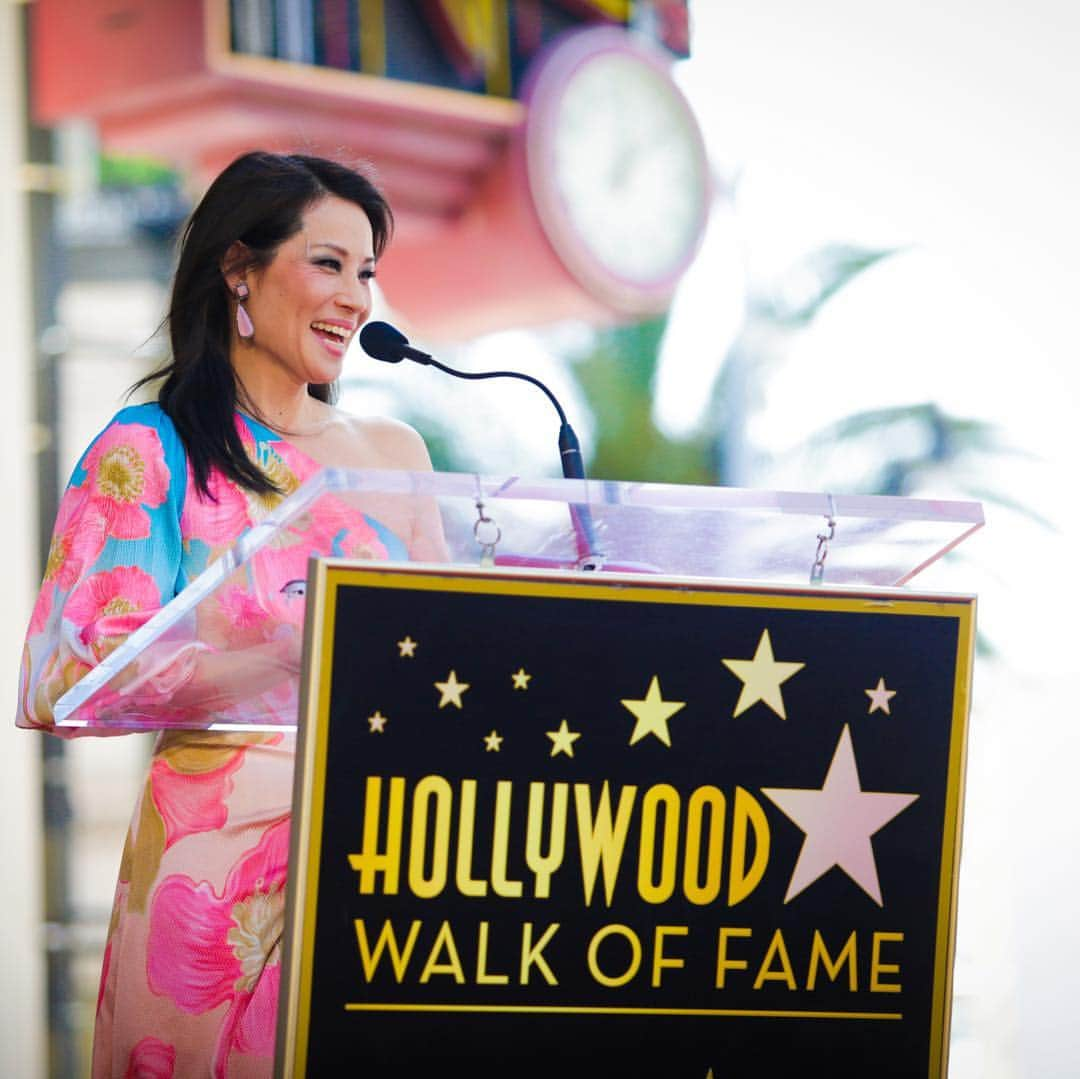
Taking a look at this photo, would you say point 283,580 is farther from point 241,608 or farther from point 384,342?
point 384,342

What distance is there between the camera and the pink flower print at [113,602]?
1.41 meters

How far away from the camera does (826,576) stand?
4.30 ft

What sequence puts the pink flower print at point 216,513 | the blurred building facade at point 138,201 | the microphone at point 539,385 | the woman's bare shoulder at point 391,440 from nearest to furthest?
the microphone at point 539,385
the pink flower print at point 216,513
the woman's bare shoulder at point 391,440
the blurred building facade at point 138,201

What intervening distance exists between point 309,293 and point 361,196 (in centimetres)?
15

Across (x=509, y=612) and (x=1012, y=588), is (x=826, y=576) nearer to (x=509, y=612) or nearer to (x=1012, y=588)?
(x=509, y=612)

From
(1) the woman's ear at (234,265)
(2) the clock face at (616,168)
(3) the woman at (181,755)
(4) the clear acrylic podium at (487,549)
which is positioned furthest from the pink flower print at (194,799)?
(2) the clock face at (616,168)

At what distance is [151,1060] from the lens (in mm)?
1448

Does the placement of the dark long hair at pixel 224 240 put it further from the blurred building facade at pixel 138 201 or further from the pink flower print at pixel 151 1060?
the blurred building facade at pixel 138 201

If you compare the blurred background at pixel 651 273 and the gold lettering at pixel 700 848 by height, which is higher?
the blurred background at pixel 651 273

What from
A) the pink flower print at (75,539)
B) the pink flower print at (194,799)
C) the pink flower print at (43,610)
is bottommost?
the pink flower print at (194,799)

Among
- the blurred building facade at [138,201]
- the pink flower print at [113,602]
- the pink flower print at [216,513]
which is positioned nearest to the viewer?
the pink flower print at [113,602]

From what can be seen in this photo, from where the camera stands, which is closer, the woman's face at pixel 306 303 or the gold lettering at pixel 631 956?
the gold lettering at pixel 631 956

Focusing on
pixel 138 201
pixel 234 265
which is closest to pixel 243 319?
pixel 234 265

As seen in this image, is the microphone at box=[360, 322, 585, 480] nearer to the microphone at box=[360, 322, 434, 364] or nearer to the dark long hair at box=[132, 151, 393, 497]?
the microphone at box=[360, 322, 434, 364]
